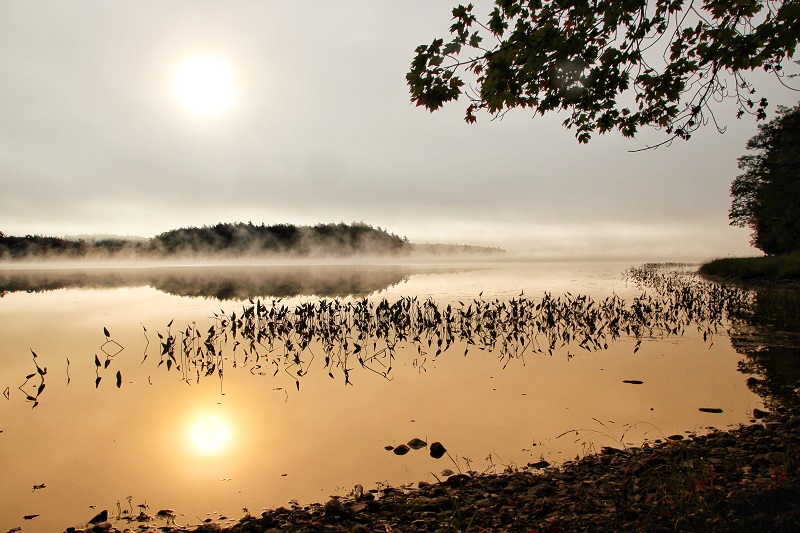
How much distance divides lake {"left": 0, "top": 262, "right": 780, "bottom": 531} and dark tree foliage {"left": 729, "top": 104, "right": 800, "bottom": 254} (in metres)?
44.0

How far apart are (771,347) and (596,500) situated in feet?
39.8

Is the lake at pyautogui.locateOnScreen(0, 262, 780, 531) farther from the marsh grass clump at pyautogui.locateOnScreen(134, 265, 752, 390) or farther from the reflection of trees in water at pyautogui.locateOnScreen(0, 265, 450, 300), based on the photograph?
the reflection of trees in water at pyautogui.locateOnScreen(0, 265, 450, 300)

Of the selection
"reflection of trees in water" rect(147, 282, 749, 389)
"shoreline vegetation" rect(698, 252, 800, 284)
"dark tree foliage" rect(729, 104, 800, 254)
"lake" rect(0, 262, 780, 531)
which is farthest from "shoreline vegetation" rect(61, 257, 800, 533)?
"dark tree foliage" rect(729, 104, 800, 254)

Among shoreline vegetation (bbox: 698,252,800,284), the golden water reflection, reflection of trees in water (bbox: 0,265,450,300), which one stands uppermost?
shoreline vegetation (bbox: 698,252,800,284)

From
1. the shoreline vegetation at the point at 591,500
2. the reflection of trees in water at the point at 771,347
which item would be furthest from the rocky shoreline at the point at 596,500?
the reflection of trees in water at the point at 771,347

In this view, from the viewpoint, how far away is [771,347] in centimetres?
1341

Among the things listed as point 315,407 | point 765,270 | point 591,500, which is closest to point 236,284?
point 315,407

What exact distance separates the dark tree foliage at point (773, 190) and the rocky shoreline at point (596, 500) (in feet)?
164

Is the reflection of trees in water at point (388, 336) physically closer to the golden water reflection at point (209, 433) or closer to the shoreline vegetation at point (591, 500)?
the golden water reflection at point (209, 433)

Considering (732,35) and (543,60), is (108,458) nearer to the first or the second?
(543,60)

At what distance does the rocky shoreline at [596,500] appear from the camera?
438cm

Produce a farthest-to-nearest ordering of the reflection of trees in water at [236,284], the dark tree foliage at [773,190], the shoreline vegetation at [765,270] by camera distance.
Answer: the dark tree foliage at [773,190]
the shoreline vegetation at [765,270]
the reflection of trees in water at [236,284]

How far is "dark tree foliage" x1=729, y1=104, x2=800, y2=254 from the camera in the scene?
47625mm

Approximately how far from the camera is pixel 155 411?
30.2 feet
